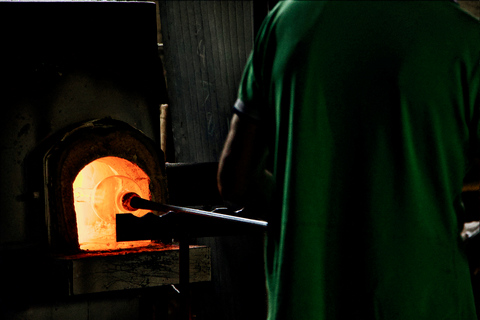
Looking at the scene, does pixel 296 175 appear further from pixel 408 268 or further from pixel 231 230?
pixel 231 230

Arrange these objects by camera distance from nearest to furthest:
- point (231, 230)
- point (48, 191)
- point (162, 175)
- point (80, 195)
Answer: point (231, 230), point (48, 191), point (162, 175), point (80, 195)

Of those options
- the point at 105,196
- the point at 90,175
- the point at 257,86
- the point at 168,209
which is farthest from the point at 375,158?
the point at 90,175

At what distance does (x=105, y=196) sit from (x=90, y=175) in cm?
44

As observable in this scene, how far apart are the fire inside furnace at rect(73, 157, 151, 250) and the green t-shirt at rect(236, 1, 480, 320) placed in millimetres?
1580

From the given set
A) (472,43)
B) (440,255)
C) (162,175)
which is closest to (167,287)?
(162,175)

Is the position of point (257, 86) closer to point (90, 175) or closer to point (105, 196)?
point (105, 196)

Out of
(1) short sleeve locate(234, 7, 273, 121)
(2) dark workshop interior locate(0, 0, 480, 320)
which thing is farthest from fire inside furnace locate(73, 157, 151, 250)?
(1) short sleeve locate(234, 7, 273, 121)

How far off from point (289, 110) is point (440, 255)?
1.26 feet

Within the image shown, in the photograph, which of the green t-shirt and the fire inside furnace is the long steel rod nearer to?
the fire inside furnace

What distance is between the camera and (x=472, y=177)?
43.6 inches

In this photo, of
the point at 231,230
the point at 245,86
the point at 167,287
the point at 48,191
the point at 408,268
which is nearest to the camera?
the point at 408,268

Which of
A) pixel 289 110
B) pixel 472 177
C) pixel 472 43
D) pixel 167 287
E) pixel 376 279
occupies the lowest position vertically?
pixel 167 287

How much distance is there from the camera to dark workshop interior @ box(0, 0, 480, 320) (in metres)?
1.99

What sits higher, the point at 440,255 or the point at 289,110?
the point at 289,110
